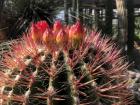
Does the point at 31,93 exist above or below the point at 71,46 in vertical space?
below

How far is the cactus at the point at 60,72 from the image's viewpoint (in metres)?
3.57

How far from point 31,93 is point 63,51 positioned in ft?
1.23

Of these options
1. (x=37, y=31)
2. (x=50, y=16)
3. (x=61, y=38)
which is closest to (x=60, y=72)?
(x=61, y=38)

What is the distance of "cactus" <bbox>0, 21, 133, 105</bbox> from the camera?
3.57 metres

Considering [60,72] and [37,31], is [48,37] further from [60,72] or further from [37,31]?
[60,72]

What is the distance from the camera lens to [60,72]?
11.8 feet

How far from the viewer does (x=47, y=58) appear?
3.67 metres

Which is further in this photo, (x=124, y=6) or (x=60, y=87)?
(x=124, y=6)

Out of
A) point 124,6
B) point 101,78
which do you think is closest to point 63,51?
point 101,78

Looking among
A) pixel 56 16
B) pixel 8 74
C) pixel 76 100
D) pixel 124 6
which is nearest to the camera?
pixel 76 100

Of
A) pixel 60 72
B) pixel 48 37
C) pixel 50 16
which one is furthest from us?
pixel 50 16

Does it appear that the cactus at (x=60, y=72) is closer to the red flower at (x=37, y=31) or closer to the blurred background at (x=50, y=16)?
the red flower at (x=37, y=31)

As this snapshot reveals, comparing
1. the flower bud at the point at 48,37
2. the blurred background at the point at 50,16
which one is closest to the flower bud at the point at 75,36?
the flower bud at the point at 48,37

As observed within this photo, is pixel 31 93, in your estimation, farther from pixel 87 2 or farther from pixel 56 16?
pixel 87 2
